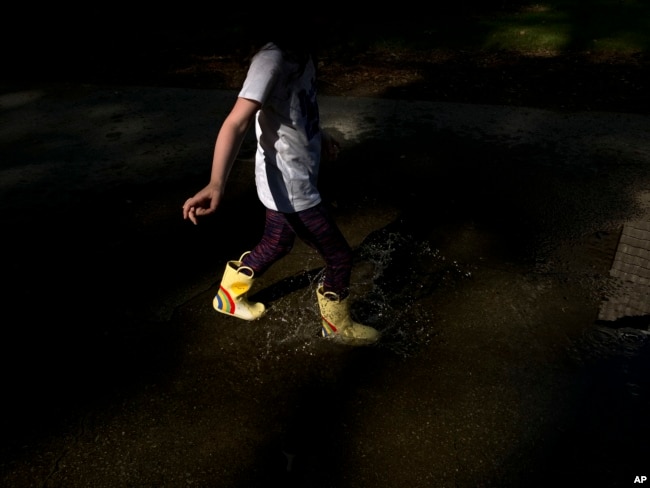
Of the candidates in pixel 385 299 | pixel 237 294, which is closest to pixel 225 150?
pixel 237 294

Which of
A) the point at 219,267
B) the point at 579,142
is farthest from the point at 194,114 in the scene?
the point at 579,142

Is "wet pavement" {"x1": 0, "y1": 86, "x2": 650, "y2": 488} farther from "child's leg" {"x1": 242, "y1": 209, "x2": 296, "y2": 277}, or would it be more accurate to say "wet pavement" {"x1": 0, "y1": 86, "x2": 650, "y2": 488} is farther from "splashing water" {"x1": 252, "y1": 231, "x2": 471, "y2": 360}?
"child's leg" {"x1": 242, "y1": 209, "x2": 296, "y2": 277}

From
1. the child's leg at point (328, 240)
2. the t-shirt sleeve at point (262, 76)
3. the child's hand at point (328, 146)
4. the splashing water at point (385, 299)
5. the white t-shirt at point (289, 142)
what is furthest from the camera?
the splashing water at point (385, 299)

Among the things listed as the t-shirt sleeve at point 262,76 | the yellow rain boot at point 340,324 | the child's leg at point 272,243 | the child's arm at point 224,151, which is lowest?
the yellow rain boot at point 340,324

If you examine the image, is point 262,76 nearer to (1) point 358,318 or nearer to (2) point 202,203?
(2) point 202,203

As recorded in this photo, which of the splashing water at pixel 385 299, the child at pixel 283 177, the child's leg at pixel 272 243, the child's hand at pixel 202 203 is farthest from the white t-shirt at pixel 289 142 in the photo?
the splashing water at pixel 385 299

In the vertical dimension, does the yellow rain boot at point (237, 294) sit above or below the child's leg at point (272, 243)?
below

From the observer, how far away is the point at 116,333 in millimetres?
2400

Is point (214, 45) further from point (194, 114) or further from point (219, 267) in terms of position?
point (219, 267)

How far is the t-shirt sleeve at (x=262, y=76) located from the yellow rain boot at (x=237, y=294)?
2.72ft

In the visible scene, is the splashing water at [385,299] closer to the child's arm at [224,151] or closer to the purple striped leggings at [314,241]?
the purple striped leggings at [314,241]

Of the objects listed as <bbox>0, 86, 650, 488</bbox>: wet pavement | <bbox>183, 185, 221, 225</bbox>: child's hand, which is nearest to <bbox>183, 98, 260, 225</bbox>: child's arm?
<bbox>183, 185, 221, 225</bbox>: child's hand

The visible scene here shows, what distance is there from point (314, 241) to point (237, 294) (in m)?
0.52

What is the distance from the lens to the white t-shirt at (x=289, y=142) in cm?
183
